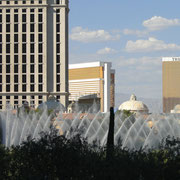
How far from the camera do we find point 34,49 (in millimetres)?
120438

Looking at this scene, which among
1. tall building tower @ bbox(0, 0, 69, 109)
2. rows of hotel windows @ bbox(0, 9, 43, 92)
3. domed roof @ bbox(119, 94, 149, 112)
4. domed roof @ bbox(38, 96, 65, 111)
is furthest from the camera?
rows of hotel windows @ bbox(0, 9, 43, 92)

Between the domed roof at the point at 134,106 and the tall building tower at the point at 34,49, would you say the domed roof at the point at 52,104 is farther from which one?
the domed roof at the point at 134,106

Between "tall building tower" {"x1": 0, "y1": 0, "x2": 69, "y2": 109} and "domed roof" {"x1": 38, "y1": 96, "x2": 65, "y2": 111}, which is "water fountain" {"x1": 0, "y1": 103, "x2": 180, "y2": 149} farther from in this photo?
"tall building tower" {"x1": 0, "y1": 0, "x2": 69, "y2": 109}

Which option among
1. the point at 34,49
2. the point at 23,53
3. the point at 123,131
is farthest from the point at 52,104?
the point at 123,131

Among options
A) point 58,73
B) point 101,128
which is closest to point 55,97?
point 58,73

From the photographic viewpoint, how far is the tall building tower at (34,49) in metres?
119

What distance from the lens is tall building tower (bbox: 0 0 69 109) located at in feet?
389

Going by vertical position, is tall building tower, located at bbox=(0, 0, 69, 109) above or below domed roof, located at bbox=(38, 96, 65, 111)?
above

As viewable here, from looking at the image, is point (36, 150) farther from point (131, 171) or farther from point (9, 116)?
point (9, 116)

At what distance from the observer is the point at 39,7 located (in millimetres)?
118875

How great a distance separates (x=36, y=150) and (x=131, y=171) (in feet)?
11.9

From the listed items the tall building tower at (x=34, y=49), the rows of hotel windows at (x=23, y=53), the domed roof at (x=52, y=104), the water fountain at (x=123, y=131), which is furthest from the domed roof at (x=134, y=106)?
the water fountain at (x=123, y=131)

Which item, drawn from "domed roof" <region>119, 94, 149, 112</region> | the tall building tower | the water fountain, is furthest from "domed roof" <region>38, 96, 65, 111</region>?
the water fountain

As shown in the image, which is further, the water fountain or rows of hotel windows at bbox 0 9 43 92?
rows of hotel windows at bbox 0 9 43 92
